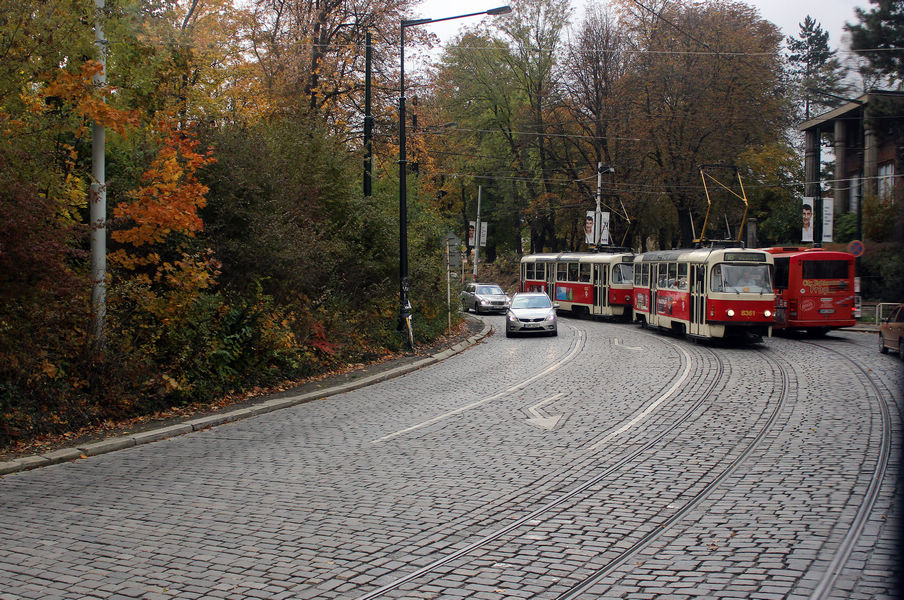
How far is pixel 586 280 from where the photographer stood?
1442 inches

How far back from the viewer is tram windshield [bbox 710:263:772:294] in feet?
70.3

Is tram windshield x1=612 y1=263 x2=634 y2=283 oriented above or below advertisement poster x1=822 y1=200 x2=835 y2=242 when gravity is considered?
below

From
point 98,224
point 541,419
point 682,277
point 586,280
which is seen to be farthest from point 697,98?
point 98,224

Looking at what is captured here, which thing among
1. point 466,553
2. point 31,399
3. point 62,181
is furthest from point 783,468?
point 62,181

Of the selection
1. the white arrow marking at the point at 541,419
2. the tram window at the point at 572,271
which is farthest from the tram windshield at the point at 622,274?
the white arrow marking at the point at 541,419

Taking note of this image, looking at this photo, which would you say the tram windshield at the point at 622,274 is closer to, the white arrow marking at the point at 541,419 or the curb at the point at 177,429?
the curb at the point at 177,429

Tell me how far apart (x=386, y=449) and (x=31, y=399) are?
5031 millimetres

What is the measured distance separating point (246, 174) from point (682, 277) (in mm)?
15023

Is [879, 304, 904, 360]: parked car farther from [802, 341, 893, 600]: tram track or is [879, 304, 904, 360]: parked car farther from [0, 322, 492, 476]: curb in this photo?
[0, 322, 492, 476]: curb

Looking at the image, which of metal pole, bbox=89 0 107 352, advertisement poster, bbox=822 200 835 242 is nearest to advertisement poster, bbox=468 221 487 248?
advertisement poster, bbox=822 200 835 242

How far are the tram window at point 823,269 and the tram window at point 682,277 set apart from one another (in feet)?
12.5

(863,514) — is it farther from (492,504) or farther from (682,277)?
(682,277)

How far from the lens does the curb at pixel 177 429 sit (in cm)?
930

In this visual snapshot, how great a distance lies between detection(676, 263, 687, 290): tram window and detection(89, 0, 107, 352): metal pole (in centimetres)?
1770
